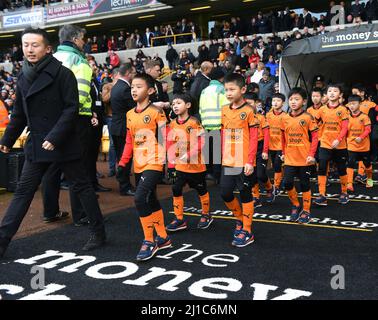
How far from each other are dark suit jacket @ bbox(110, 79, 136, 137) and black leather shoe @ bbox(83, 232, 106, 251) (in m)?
2.77

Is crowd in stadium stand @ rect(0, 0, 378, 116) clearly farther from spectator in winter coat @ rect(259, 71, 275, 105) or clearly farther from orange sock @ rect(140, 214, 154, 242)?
orange sock @ rect(140, 214, 154, 242)

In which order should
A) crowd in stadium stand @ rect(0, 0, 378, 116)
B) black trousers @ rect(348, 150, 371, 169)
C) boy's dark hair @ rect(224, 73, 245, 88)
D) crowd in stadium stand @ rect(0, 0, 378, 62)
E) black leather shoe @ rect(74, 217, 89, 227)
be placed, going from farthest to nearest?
crowd in stadium stand @ rect(0, 0, 378, 62), crowd in stadium stand @ rect(0, 0, 378, 116), black trousers @ rect(348, 150, 371, 169), black leather shoe @ rect(74, 217, 89, 227), boy's dark hair @ rect(224, 73, 245, 88)

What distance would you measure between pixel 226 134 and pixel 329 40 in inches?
267

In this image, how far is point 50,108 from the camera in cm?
430

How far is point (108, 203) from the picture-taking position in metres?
6.77

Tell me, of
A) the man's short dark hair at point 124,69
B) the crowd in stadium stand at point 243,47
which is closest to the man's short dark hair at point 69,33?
the man's short dark hair at point 124,69

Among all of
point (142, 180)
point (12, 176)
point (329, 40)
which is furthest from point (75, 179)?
point (329, 40)

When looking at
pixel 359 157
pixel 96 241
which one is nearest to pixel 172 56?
pixel 359 157

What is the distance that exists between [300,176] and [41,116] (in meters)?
3.25

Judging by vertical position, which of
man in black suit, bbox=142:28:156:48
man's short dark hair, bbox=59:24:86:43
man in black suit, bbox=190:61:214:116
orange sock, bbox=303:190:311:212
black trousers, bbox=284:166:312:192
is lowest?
orange sock, bbox=303:190:311:212

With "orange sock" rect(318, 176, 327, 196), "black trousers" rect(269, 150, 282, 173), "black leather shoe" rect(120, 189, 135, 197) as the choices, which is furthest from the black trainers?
"orange sock" rect(318, 176, 327, 196)

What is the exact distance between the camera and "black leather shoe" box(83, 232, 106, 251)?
4.53m

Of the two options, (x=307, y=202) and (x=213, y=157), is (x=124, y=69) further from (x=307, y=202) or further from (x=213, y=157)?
(x=307, y=202)
